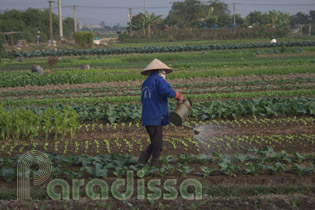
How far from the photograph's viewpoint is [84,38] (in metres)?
42.4

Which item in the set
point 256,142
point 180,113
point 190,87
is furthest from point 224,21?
point 180,113

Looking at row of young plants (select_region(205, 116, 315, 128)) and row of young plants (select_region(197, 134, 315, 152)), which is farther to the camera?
row of young plants (select_region(205, 116, 315, 128))

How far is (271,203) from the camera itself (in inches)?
208

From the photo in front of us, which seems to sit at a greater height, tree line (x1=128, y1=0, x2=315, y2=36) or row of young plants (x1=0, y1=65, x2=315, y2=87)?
tree line (x1=128, y1=0, x2=315, y2=36)

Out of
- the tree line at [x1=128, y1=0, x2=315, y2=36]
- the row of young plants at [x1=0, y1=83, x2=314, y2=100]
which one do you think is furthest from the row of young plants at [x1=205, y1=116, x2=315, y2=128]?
the tree line at [x1=128, y1=0, x2=315, y2=36]

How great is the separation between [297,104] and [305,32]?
60.3 m

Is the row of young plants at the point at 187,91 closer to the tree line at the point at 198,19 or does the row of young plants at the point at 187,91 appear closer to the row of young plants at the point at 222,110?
the row of young plants at the point at 222,110

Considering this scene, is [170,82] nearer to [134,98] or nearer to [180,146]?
[134,98]

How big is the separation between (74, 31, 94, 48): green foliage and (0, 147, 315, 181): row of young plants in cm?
3644

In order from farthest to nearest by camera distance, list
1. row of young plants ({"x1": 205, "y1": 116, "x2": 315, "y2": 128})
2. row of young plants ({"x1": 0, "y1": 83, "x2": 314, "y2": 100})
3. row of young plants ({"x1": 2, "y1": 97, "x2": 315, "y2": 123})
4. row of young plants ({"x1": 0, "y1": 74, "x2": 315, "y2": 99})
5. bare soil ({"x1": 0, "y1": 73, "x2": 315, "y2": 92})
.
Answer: bare soil ({"x1": 0, "y1": 73, "x2": 315, "y2": 92}) → row of young plants ({"x1": 0, "y1": 74, "x2": 315, "y2": 99}) → row of young plants ({"x1": 0, "y1": 83, "x2": 314, "y2": 100}) → row of young plants ({"x1": 2, "y1": 97, "x2": 315, "y2": 123}) → row of young plants ({"x1": 205, "y1": 116, "x2": 315, "y2": 128})

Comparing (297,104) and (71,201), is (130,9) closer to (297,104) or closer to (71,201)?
(297,104)

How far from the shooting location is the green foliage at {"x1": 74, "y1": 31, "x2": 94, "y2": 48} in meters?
42.4

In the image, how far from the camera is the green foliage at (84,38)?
42375 millimetres

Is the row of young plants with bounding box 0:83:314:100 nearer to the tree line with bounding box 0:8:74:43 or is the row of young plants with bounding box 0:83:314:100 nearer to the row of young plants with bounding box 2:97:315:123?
the row of young plants with bounding box 2:97:315:123
